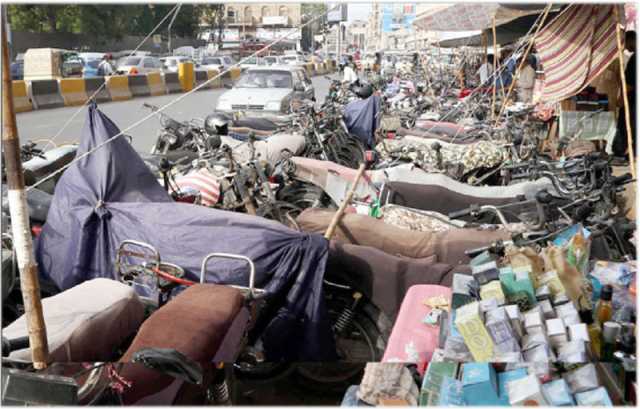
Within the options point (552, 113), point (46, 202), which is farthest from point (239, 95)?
point (46, 202)

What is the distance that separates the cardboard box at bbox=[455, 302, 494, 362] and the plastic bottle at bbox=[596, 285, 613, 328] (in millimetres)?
665

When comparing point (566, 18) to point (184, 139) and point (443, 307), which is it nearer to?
point (184, 139)

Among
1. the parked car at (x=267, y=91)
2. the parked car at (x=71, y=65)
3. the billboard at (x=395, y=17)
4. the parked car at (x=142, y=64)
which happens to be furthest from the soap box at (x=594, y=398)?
the billboard at (x=395, y=17)

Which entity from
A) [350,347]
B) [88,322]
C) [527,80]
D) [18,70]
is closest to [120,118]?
[18,70]

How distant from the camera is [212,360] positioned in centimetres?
298

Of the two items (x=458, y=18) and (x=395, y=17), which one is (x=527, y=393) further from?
(x=395, y=17)

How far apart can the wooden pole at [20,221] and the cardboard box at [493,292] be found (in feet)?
6.22

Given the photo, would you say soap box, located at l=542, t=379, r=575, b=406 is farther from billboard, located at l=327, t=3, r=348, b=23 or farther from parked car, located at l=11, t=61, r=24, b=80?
parked car, located at l=11, t=61, r=24, b=80

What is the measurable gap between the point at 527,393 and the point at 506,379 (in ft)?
0.50

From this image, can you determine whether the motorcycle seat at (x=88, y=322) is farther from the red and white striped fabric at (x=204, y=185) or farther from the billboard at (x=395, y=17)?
the billboard at (x=395, y=17)

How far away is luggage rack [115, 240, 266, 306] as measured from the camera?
12.5ft

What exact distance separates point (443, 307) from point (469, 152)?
4913 millimetres

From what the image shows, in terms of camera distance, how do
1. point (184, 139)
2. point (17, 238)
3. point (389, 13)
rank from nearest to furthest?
point (17, 238) < point (184, 139) < point (389, 13)

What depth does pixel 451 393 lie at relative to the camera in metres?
2.57
